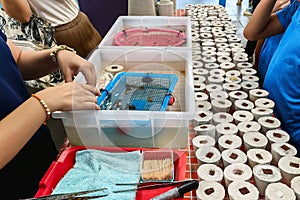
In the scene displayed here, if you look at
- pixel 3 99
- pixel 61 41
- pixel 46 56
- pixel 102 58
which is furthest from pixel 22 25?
pixel 3 99

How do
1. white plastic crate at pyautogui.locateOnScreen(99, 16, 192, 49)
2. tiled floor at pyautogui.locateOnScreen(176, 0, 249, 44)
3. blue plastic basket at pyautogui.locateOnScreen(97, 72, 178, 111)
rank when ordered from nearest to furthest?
1. blue plastic basket at pyautogui.locateOnScreen(97, 72, 178, 111)
2. white plastic crate at pyautogui.locateOnScreen(99, 16, 192, 49)
3. tiled floor at pyautogui.locateOnScreen(176, 0, 249, 44)

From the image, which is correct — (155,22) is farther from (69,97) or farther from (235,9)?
(235,9)

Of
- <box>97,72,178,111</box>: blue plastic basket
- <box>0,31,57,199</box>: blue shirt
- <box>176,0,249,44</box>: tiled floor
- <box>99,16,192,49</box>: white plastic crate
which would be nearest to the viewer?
<box>0,31,57,199</box>: blue shirt

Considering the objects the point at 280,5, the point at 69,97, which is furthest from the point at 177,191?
the point at 280,5

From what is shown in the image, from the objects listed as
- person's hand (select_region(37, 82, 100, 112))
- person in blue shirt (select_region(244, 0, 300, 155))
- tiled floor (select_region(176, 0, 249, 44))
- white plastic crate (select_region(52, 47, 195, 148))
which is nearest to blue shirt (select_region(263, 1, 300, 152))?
person in blue shirt (select_region(244, 0, 300, 155))

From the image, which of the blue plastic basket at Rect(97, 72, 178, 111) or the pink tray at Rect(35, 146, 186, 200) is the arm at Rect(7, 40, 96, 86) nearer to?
the blue plastic basket at Rect(97, 72, 178, 111)

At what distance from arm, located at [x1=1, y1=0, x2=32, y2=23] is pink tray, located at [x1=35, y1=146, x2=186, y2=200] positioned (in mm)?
738

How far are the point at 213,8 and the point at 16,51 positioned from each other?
51.2 inches

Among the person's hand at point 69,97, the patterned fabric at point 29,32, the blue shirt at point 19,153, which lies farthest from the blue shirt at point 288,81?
the patterned fabric at point 29,32

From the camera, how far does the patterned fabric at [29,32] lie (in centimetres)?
113

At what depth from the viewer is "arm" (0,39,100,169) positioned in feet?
1.51

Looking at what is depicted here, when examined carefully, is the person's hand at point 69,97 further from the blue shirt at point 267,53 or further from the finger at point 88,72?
the blue shirt at point 267,53

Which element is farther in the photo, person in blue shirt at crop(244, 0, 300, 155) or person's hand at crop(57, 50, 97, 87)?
person in blue shirt at crop(244, 0, 300, 155)

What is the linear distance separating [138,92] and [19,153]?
1.21ft
